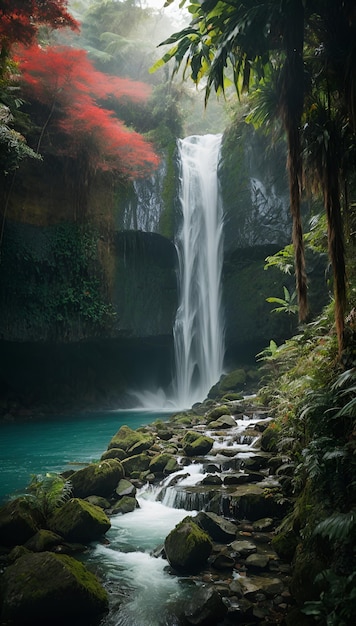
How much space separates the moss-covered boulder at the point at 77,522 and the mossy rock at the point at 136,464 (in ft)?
6.71

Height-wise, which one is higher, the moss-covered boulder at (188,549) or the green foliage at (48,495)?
the green foliage at (48,495)

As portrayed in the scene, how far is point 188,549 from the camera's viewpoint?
455 cm

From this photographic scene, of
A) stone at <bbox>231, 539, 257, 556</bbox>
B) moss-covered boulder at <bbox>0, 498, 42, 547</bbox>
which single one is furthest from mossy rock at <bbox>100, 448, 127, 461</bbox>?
stone at <bbox>231, 539, 257, 556</bbox>

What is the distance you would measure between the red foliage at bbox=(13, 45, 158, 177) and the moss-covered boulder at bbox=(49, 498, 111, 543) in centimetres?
1428

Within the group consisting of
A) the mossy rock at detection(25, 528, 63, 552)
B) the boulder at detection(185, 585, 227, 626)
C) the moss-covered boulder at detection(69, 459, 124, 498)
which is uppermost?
the moss-covered boulder at detection(69, 459, 124, 498)

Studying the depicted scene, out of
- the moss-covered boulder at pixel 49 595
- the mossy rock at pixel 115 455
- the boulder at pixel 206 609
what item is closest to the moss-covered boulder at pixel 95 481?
the mossy rock at pixel 115 455

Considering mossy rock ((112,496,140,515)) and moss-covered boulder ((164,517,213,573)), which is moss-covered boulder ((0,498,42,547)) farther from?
moss-covered boulder ((164,517,213,573))

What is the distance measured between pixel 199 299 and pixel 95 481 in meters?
12.7

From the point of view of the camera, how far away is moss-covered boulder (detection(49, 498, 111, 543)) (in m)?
5.28

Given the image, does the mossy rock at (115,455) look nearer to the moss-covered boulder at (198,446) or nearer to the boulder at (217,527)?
the moss-covered boulder at (198,446)

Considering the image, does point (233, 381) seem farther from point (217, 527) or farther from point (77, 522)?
point (77, 522)

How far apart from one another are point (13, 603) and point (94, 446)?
7515mm

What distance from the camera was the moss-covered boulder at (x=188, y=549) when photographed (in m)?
4.53

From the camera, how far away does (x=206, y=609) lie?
12.1ft
